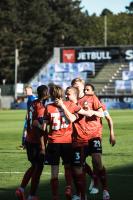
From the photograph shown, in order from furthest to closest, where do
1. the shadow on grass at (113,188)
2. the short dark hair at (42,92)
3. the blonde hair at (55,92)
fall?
the shadow on grass at (113,188) → the short dark hair at (42,92) → the blonde hair at (55,92)

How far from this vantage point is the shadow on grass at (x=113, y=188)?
11.4 metres

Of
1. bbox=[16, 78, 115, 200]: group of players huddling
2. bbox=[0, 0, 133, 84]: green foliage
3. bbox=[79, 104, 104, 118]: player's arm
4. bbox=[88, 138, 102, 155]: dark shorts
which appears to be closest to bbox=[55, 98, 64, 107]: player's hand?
bbox=[16, 78, 115, 200]: group of players huddling

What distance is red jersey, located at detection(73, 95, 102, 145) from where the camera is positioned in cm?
1095

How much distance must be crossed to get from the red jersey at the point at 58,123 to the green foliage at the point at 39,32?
84.8 m

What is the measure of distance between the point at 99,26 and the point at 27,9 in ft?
63.3

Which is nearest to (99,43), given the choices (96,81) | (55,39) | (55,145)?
(55,39)

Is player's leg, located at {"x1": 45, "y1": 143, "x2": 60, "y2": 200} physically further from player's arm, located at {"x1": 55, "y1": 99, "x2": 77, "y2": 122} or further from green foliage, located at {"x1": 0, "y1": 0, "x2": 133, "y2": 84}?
green foliage, located at {"x1": 0, "y1": 0, "x2": 133, "y2": 84}

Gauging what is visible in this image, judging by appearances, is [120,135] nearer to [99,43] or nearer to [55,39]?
[55,39]

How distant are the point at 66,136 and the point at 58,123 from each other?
24 centimetres

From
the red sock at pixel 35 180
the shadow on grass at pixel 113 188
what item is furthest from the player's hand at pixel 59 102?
the shadow on grass at pixel 113 188

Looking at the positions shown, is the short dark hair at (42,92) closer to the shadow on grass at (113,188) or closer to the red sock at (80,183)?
the red sock at (80,183)

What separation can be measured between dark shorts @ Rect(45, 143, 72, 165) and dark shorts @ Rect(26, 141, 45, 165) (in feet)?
1.42

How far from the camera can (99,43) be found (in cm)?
11738

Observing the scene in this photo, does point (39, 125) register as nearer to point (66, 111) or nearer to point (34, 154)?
point (34, 154)
